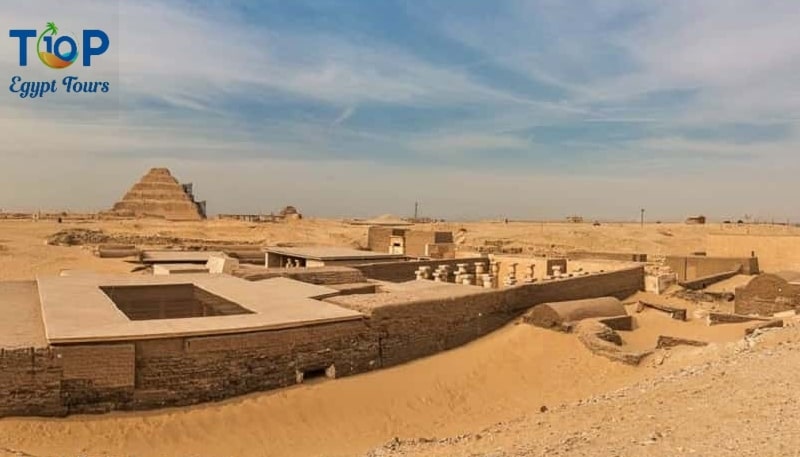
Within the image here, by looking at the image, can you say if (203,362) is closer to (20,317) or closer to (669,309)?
(20,317)

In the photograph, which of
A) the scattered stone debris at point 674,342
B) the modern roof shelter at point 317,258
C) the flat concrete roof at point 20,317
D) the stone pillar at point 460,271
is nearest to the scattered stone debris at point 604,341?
the scattered stone debris at point 674,342

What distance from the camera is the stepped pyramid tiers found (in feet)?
290

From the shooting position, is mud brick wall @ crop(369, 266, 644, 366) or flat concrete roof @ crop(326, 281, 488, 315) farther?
flat concrete roof @ crop(326, 281, 488, 315)

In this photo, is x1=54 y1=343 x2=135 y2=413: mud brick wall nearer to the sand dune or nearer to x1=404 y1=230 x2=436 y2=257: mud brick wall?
the sand dune

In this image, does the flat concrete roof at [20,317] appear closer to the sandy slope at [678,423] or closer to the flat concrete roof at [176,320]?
the flat concrete roof at [176,320]

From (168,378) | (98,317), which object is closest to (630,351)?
(168,378)

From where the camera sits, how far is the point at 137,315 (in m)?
13.5

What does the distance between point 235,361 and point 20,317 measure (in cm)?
372

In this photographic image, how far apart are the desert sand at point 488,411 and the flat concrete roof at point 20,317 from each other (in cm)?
105

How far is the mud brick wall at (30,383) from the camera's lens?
7781 millimetres

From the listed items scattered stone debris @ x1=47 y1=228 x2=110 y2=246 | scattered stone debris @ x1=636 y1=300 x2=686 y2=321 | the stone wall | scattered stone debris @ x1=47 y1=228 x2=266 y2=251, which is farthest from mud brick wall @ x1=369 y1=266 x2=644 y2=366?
scattered stone debris @ x1=47 y1=228 x2=110 y2=246

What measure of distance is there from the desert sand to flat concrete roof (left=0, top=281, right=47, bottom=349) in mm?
1046

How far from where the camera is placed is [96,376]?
8148 millimetres

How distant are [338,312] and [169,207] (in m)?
85.3
